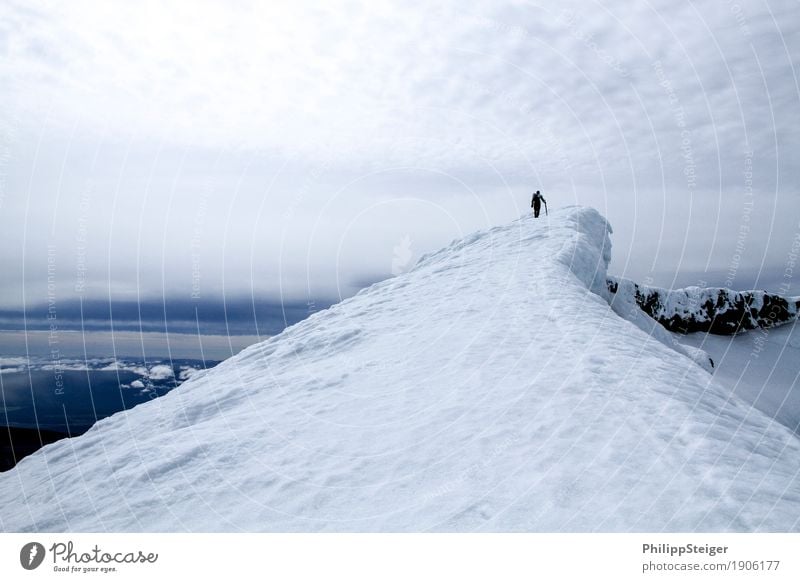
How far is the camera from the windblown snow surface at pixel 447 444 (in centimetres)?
487

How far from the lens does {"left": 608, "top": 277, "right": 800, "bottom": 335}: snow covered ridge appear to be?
28.4 metres

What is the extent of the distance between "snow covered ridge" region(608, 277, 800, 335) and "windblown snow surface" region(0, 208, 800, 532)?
739 inches

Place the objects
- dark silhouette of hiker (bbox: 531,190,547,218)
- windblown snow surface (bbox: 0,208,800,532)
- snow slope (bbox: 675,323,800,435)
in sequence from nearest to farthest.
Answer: windblown snow surface (bbox: 0,208,800,532) < dark silhouette of hiker (bbox: 531,190,547,218) < snow slope (bbox: 675,323,800,435)

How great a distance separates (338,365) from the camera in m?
9.48

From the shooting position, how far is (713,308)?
3133cm

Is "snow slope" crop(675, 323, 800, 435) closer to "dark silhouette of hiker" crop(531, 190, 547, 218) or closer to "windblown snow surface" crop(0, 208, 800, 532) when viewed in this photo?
"dark silhouette of hiker" crop(531, 190, 547, 218)

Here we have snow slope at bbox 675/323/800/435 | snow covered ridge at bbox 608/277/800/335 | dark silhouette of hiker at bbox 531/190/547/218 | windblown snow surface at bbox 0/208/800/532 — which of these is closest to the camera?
windblown snow surface at bbox 0/208/800/532

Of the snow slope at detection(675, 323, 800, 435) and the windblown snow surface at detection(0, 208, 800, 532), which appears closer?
the windblown snow surface at detection(0, 208, 800, 532)

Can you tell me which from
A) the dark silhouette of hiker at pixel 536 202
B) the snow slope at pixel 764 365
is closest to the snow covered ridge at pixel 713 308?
the snow slope at pixel 764 365

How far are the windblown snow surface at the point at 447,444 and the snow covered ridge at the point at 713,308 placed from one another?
739 inches

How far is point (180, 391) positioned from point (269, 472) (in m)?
5.66

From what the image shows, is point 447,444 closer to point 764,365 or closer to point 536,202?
point 536,202

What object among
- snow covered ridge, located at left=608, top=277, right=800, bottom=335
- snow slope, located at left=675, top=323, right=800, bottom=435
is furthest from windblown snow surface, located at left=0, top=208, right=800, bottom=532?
snow slope, located at left=675, top=323, right=800, bottom=435

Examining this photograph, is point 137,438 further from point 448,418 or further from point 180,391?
point 448,418
